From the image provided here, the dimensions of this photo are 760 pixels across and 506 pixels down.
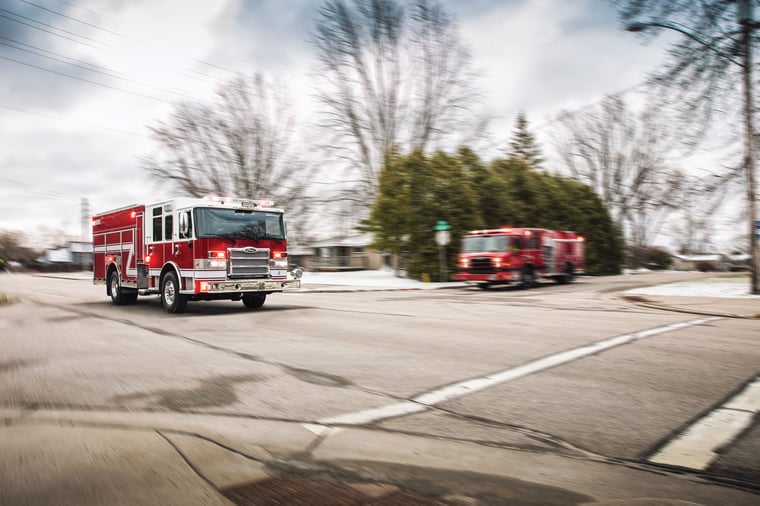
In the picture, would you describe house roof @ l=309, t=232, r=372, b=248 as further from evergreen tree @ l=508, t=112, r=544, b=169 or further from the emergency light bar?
the emergency light bar

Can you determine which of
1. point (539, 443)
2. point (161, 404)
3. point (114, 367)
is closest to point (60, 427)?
point (161, 404)

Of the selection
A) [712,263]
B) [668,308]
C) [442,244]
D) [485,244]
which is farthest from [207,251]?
[712,263]

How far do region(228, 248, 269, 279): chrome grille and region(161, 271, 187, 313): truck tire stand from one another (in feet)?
4.38

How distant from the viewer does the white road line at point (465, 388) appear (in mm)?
4523

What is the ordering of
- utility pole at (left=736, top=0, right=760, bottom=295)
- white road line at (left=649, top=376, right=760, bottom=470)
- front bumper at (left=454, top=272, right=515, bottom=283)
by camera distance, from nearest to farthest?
white road line at (left=649, top=376, right=760, bottom=470) < utility pole at (left=736, top=0, right=760, bottom=295) < front bumper at (left=454, top=272, right=515, bottom=283)

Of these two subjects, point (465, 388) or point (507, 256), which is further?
point (507, 256)

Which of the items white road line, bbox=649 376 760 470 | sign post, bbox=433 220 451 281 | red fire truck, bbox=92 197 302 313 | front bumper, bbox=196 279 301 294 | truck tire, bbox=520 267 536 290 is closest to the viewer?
white road line, bbox=649 376 760 470

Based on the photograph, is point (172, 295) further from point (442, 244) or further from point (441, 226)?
point (442, 244)

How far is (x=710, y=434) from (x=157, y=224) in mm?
13643

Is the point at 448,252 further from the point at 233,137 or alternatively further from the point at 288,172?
the point at 233,137

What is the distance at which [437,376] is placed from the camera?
19.9ft

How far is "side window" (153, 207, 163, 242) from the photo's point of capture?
14.7 meters

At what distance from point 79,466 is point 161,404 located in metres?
1.54

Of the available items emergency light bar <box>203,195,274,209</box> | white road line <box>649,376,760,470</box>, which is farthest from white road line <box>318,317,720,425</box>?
emergency light bar <box>203,195,274,209</box>
